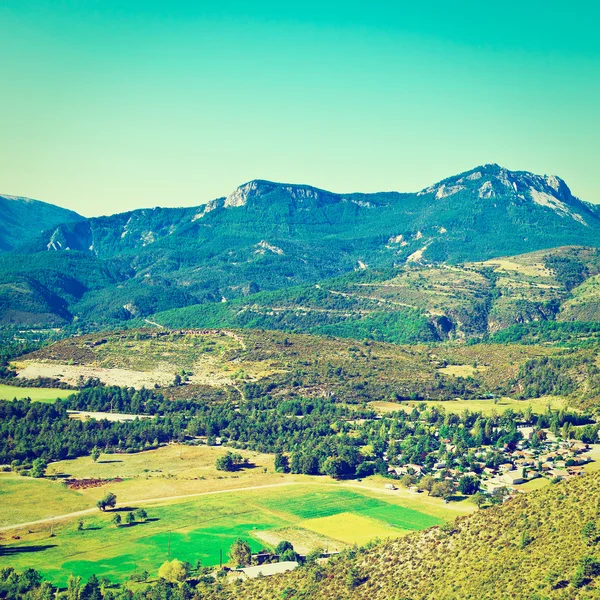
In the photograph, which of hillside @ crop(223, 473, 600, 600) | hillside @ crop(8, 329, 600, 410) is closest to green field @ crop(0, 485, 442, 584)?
hillside @ crop(223, 473, 600, 600)

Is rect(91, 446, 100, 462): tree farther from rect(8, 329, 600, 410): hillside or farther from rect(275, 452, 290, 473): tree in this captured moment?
rect(8, 329, 600, 410): hillside

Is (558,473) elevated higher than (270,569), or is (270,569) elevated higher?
(558,473)

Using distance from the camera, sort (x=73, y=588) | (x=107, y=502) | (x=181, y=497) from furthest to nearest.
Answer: (x=181, y=497)
(x=107, y=502)
(x=73, y=588)

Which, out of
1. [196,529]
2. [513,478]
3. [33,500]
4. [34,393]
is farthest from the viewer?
[34,393]

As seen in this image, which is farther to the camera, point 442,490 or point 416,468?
point 416,468

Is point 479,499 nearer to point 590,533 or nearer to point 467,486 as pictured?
point 467,486

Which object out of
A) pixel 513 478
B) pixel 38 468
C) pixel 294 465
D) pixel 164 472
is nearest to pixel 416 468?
pixel 513 478

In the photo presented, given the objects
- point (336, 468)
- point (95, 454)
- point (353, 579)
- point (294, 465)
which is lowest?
point (95, 454)
